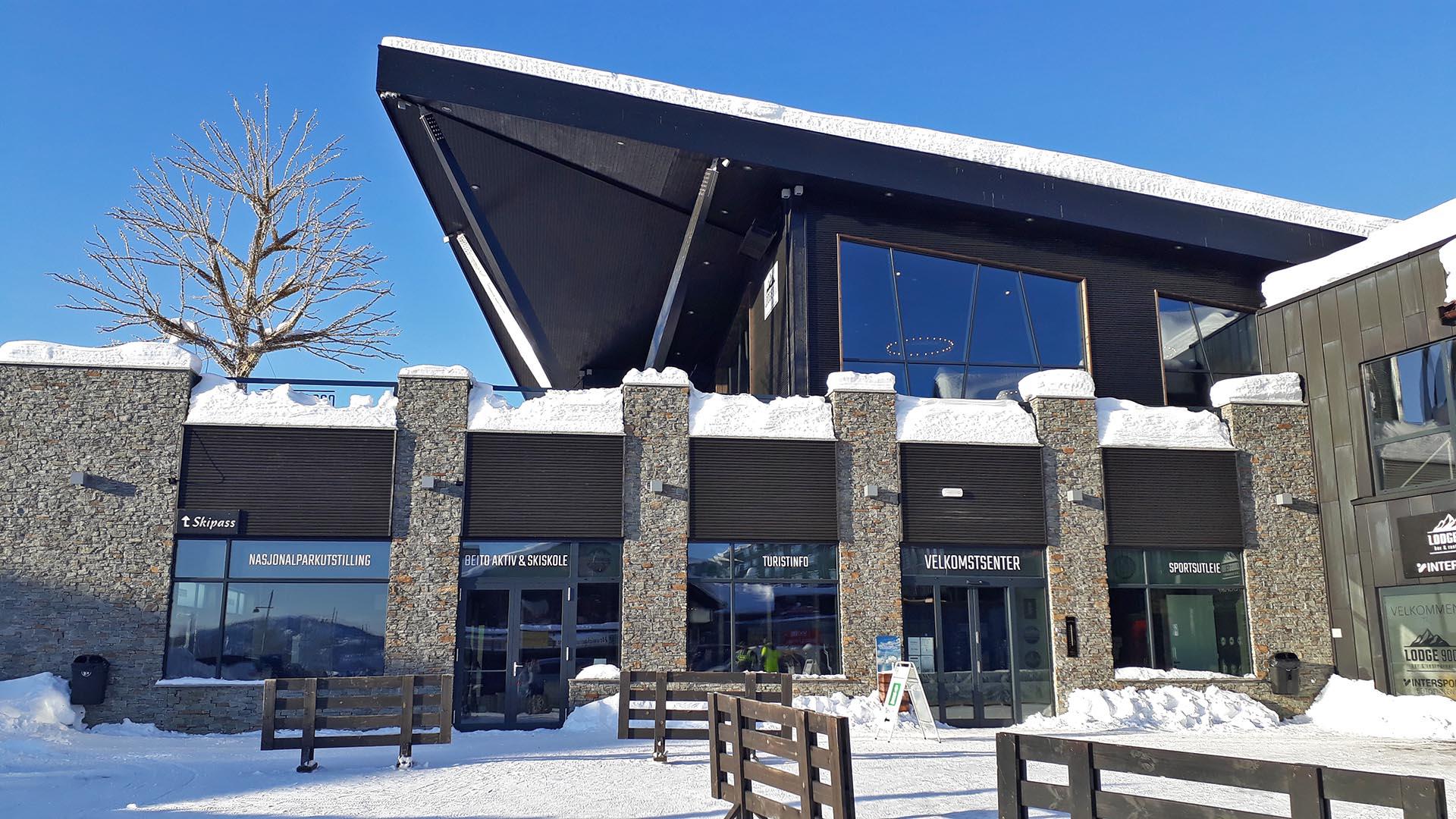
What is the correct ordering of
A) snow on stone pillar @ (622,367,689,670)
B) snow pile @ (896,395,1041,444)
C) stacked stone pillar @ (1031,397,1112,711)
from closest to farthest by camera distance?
snow on stone pillar @ (622,367,689,670), stacked stone pillar @ (1031,397,1112,711), snow pile @ (896,395,1041,444)

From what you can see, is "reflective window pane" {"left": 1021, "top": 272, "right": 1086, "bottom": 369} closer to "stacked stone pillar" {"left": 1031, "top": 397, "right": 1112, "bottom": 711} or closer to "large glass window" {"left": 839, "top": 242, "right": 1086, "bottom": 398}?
"large glass window" {"left": 839, "top": 242, "right": 1086, "bottom": 398}

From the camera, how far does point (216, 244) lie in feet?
83.0

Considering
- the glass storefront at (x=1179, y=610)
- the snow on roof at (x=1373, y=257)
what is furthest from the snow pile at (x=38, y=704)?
the snow on roof at (x=1373, y=257)

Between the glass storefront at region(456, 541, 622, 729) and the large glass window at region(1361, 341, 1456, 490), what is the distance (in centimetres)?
1206

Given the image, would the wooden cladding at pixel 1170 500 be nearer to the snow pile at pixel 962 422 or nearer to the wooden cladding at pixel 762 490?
the snow pile at pixel 962 422

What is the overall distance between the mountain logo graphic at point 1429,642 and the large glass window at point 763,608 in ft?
28.4

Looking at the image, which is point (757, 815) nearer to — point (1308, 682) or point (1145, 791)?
point (1145, 791)

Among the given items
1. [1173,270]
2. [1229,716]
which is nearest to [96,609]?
[1229,716]

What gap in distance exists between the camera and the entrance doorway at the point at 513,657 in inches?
620

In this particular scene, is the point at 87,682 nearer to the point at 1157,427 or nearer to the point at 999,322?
the point at 999,322

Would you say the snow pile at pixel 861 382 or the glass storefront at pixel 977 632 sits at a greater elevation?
the snow pile at pixel 861 382

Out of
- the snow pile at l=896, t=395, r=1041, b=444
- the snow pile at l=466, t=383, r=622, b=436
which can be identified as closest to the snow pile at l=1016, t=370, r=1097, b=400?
the snow pile at l=896, t=395, r=1041, b=444

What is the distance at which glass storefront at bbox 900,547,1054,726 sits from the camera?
16641mm

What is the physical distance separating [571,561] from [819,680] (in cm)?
409
